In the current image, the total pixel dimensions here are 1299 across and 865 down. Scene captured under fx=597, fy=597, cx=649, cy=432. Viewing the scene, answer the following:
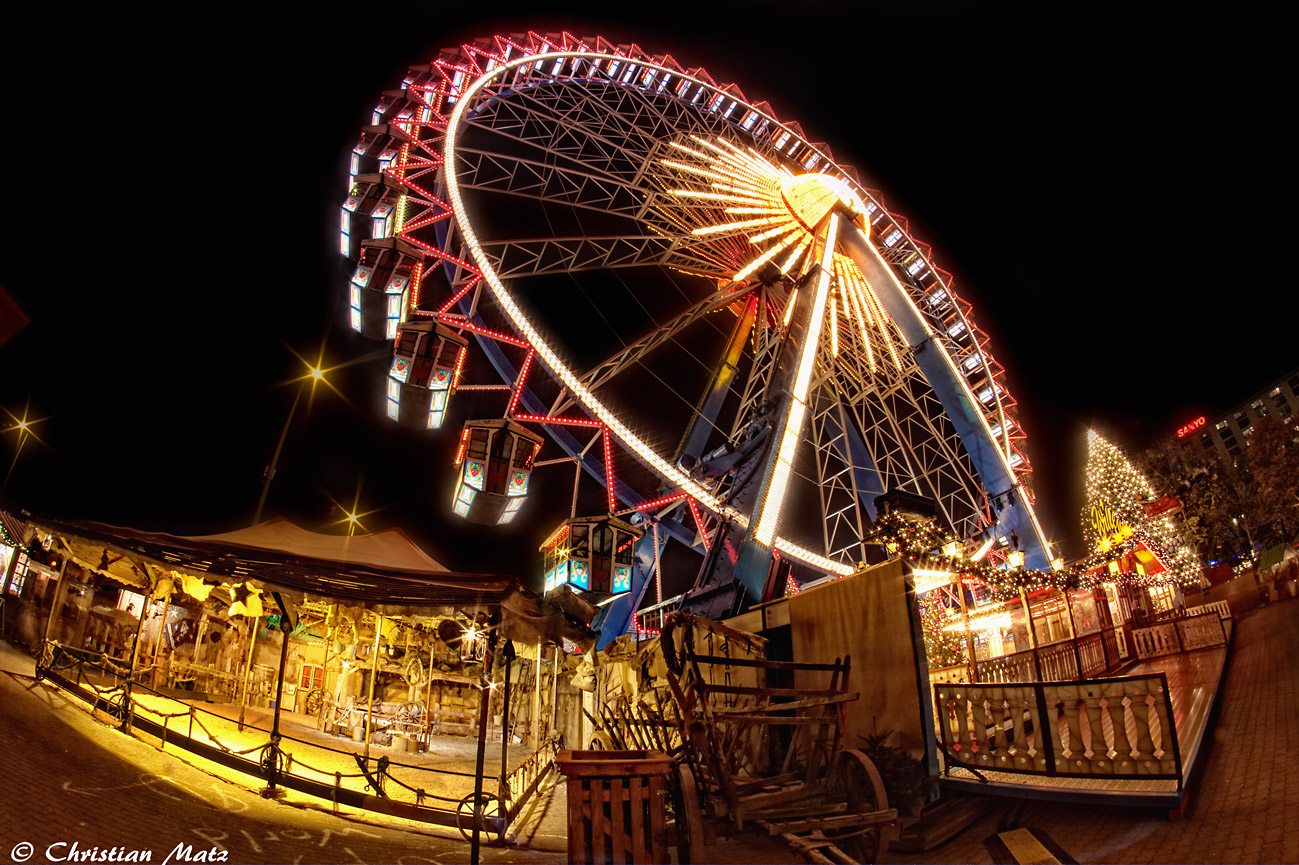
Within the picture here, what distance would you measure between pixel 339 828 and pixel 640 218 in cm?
1814

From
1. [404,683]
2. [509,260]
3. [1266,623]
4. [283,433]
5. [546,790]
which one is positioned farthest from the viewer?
[509,260]

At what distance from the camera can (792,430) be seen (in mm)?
13492

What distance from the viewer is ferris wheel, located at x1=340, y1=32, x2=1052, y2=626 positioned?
56.7ft

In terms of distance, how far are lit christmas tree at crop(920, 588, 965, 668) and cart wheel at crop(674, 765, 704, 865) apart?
9.52 metres

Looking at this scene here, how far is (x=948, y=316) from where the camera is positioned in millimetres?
22047

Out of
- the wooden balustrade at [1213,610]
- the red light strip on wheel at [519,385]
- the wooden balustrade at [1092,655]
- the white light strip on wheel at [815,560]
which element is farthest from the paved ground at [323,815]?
the white light strip on wheel at [815,560]

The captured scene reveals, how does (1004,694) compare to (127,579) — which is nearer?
(1004,694)

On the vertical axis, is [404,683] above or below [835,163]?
below

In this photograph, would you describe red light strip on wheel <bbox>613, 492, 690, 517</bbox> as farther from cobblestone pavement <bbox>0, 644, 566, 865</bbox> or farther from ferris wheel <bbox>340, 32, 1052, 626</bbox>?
cobblestone pavement <bbox>0, 644, 566, 865</bbox>

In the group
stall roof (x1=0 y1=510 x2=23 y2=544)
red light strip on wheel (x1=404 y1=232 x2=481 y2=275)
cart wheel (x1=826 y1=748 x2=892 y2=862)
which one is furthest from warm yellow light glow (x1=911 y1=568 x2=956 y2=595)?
stall roof (x1=0 y1=510 x2=23 y2=544)

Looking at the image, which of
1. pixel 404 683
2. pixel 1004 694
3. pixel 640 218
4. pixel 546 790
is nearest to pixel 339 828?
pixel 546 790

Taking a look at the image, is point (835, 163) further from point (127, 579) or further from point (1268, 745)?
point (127, 579)

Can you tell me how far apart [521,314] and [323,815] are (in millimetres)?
13009

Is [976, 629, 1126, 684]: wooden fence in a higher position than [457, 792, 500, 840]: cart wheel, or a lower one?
higher
